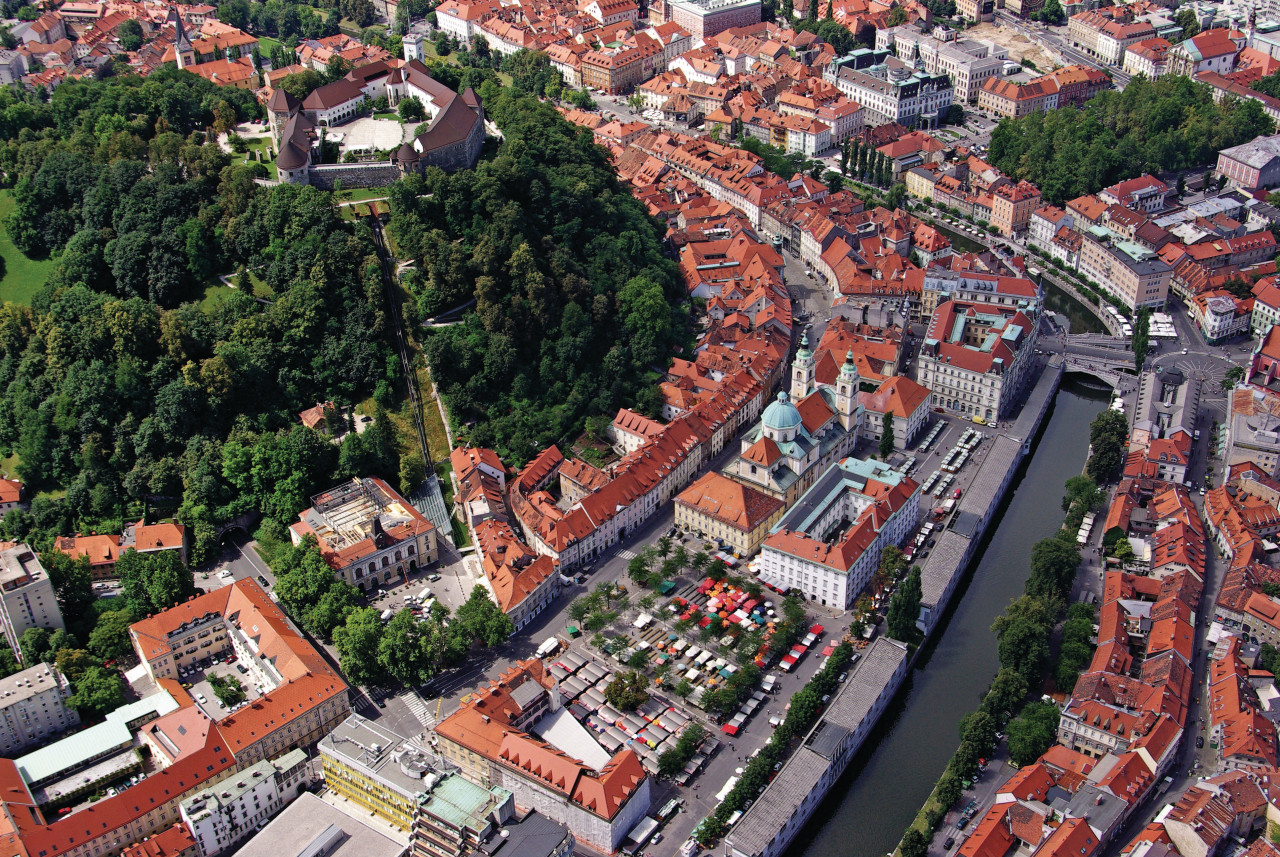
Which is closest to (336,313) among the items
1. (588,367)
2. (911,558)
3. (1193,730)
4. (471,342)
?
(471,342)

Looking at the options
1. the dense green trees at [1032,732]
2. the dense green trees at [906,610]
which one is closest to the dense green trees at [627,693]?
the dense green trees at [906,610]

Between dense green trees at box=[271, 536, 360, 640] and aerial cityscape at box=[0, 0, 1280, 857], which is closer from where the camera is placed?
aerial cityscape at box=[0, 0, 1280, 857]

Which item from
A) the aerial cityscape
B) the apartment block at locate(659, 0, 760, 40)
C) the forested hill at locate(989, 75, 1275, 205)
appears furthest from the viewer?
the apartment block at locate(659, 0, 760, 40)

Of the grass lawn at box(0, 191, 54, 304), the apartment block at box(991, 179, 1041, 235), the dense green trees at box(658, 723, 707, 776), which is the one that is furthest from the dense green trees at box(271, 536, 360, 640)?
the apartment block at box(991, 179, 1041, 235)

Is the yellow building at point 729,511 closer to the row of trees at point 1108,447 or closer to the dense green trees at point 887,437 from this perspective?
the dense green trees at point 887,437

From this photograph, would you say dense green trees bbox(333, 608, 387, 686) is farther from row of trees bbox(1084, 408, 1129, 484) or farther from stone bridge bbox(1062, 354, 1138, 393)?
stone bridge bbox(1062, 354, 1138, 393)

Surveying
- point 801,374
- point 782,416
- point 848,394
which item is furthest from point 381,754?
point 848,394

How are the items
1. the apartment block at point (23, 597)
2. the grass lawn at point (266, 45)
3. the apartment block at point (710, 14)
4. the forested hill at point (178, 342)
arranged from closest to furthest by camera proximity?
the apartment block at point (23, 597)
the forested hill at point (178, 342)
the grass lawn at point (266, 45)
the apartment block at point (710, 14)

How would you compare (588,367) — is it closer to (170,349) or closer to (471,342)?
(471,342)
